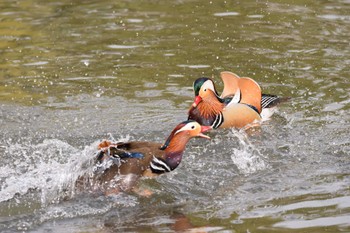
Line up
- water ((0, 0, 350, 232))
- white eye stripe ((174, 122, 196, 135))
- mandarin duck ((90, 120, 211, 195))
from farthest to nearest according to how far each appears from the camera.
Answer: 1. white eye stripe ((174, 122, 196, 135))
2. mandarin duck ((90, 120, 211, 195))
3. water ((0, 0, 350, 232))

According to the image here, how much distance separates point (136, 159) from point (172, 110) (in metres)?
2.65

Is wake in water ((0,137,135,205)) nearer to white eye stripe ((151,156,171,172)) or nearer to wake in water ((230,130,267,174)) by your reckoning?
white eye stripe ((151,156,171,172))

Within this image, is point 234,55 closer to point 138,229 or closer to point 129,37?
point 129,37

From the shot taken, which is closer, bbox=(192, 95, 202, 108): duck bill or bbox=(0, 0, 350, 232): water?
bbox=(0, 0, 350, 232): water

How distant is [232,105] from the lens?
36.4ft

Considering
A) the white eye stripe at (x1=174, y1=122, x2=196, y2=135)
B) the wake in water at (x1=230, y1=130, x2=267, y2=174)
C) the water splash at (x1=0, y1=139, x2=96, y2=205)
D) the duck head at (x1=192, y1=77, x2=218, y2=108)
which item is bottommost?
the wake in water at (x1=230, y1=130, x2=267, y2=174)

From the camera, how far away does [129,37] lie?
14.3 metres

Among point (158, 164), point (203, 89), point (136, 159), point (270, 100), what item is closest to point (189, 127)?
point (158, 164)

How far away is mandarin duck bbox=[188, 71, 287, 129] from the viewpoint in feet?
35.8

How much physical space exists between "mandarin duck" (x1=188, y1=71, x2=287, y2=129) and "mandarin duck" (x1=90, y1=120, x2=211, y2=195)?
189 cm

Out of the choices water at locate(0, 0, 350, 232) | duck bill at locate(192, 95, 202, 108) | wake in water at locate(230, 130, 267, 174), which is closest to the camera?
water at locate(0, 0, 350, 232)

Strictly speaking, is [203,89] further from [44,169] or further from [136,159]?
[44,169]

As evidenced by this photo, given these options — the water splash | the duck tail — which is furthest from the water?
the duck tail

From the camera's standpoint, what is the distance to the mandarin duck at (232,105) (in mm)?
10914
